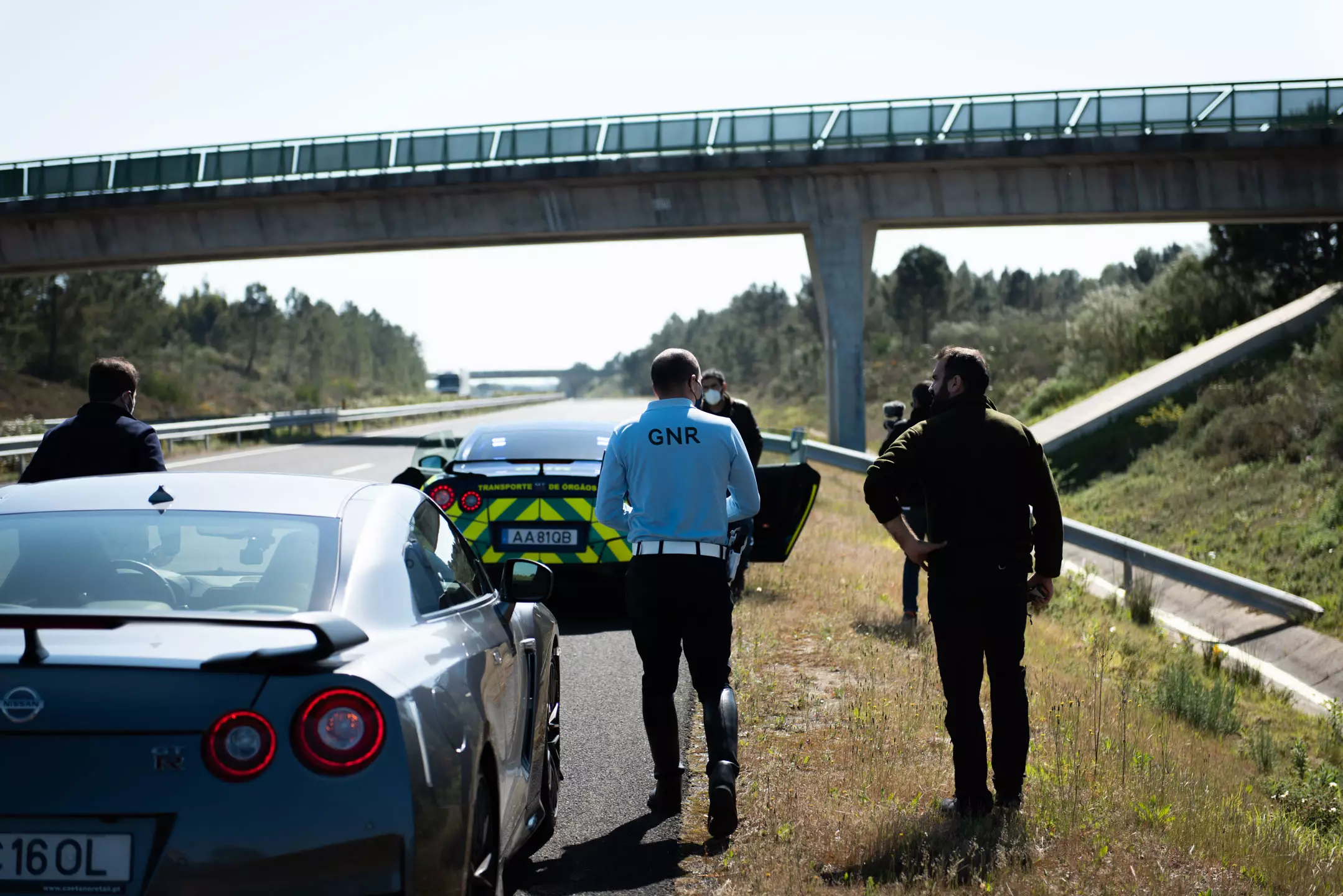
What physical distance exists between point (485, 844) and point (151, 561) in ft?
4.06

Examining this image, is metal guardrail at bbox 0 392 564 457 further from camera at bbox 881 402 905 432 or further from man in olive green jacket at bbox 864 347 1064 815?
man in olive green jacket at bbox 864 347 1064 815

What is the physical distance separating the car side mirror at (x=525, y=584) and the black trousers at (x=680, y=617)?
2.25 feet

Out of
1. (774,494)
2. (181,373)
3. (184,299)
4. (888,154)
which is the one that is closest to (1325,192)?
(888,154)

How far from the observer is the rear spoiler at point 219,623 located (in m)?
3.10

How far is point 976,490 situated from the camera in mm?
5668

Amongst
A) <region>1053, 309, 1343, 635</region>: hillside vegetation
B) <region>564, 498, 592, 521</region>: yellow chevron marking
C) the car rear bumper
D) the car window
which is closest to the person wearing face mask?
<region>564, 498, 592, 521</region>: yellow chevron marking

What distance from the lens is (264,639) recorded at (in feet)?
10.5

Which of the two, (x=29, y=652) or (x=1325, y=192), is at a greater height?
(x=1325, y=192)

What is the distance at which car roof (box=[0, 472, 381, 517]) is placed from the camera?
4.08m

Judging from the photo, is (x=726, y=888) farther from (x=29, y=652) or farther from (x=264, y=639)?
Answer: (x=29, y=652)

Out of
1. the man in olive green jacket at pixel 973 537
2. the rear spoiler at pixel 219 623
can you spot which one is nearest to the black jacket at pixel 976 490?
the man in olive green jacket at pixel 973 537

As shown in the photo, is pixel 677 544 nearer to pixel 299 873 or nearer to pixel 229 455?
pixel 299 873

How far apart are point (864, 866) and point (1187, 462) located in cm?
2331

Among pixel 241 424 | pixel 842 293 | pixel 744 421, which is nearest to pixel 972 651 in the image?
pixel 744 421
